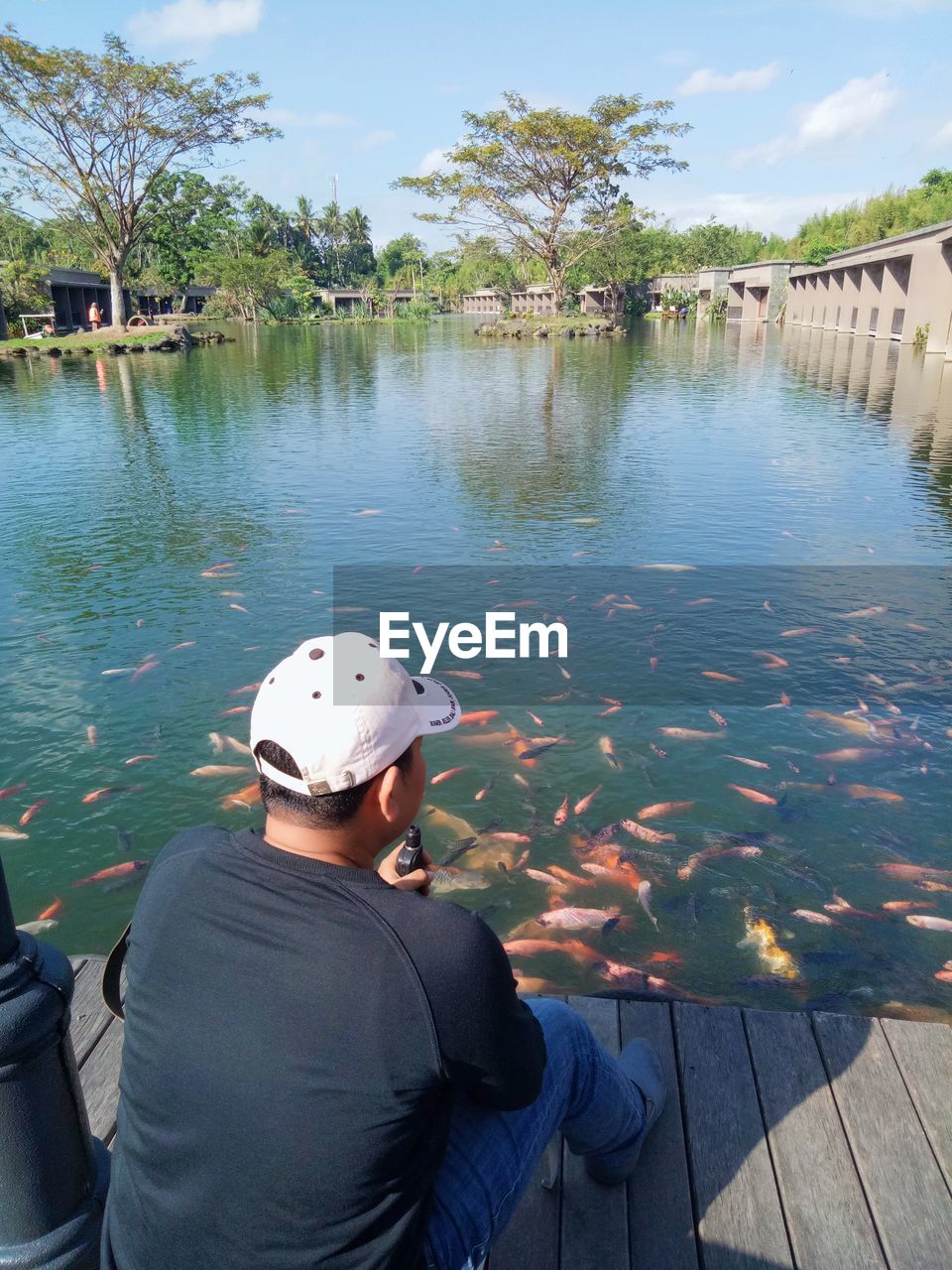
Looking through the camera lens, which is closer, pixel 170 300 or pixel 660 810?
pixel 660 810

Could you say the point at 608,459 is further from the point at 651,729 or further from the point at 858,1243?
the point at 858,1243

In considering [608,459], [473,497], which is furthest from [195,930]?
[608,459]

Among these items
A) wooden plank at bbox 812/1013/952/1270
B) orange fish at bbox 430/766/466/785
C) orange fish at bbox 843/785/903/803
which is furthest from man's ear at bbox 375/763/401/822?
orange fish at bbox 843/785/903/803

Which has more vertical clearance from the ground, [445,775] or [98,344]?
[98,344]

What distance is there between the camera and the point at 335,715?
184 centimetres

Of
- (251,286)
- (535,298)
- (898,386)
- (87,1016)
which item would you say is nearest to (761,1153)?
(87,1016)

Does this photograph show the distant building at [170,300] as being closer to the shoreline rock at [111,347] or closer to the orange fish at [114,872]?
the shoreline rock at [111,347]

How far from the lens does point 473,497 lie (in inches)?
567

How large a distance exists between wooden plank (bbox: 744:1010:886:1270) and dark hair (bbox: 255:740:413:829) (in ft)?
5.94

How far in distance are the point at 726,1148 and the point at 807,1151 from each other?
0.80 feet

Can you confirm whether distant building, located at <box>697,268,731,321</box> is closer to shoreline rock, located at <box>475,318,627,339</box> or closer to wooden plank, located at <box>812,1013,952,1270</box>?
shoreline rock, located at <box>475,318,627,339</box>

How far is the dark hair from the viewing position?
1.83 metres

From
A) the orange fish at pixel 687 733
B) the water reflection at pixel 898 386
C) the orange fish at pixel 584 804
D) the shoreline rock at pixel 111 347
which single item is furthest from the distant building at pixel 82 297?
the orange fish at pixel 584 804

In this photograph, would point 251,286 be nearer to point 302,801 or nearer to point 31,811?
point 31,811
